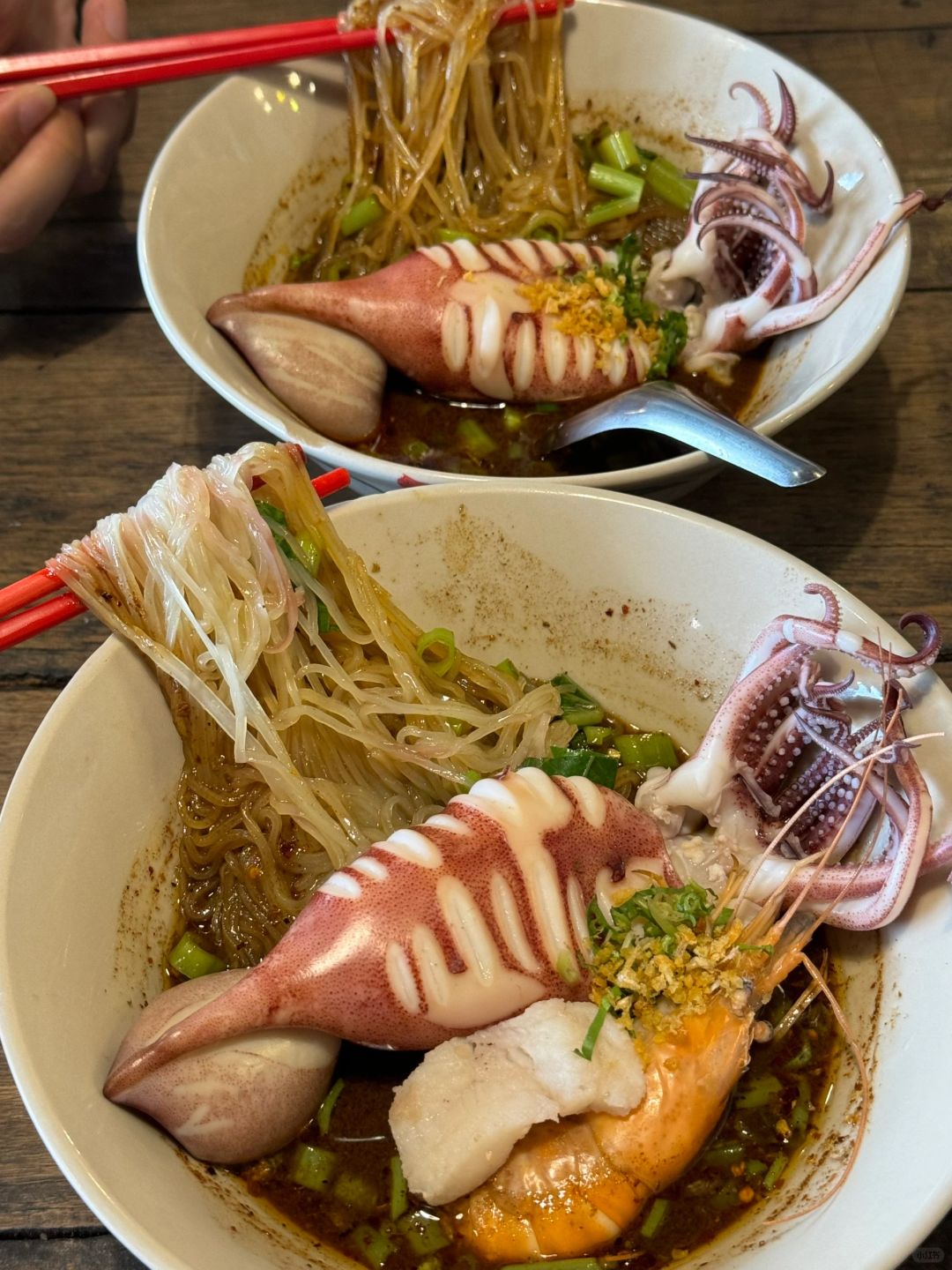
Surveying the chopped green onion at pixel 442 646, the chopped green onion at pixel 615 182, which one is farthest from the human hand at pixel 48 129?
the chopped green onion at pixel 442 646

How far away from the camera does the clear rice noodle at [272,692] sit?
6.38ft

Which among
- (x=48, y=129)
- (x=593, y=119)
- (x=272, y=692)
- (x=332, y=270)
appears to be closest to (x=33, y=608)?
(x=272, y=692)

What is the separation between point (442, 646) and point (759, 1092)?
1001 millimetres

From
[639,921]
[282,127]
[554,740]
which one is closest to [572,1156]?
[639,921]

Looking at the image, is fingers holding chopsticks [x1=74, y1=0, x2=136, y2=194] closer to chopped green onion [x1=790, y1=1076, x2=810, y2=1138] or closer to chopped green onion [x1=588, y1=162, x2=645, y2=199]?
chopped green onion [x1=588, y1=162, x2=645, y2=199]

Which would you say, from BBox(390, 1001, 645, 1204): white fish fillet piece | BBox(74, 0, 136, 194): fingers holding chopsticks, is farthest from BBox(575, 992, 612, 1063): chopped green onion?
BBox(74, 0, 136, 194): fingers holding chopsticks

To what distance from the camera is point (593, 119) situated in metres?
3.61

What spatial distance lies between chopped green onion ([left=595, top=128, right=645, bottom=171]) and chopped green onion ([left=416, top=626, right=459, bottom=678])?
6.73 feet

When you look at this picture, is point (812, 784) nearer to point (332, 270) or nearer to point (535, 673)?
point (535, 673)

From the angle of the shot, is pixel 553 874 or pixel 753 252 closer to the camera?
pixel 553 874

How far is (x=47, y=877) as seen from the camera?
1.71 m

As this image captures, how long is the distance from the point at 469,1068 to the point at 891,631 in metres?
1.03

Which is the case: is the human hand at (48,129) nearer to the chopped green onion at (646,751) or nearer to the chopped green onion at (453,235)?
the chopped green onion at (453,235)

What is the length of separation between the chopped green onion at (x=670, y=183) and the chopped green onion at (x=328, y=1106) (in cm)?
279
